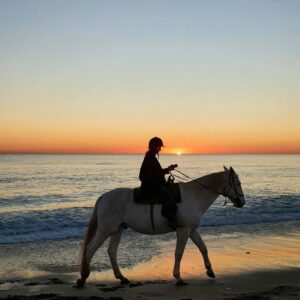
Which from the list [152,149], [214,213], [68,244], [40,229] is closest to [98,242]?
[152,149]

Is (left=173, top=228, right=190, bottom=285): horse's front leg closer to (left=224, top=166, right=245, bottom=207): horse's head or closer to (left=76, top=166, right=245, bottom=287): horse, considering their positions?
(left=76, top=166, right=245, bottom=287): horse

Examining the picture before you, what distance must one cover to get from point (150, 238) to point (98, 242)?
6.26m

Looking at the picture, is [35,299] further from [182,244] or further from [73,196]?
[73,196]

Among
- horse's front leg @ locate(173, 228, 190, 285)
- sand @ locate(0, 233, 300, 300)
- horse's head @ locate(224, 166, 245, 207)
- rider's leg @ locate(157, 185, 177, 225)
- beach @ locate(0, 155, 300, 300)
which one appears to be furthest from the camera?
horse's head @ locate(224, 166, 245, 207)

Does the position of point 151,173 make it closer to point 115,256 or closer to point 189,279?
point 115,256

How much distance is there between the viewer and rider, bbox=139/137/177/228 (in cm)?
834

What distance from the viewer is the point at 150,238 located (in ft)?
48.0

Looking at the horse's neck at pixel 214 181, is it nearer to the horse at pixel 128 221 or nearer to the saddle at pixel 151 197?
the horse at pixel 128 221

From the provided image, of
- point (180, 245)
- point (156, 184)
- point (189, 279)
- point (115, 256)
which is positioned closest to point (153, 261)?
point (189, 279)

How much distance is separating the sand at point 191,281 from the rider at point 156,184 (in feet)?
4.37

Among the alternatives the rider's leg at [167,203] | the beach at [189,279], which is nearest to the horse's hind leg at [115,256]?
the beach at [189,279]

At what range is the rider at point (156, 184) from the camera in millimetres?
8336

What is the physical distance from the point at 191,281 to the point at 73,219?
11.7 meters

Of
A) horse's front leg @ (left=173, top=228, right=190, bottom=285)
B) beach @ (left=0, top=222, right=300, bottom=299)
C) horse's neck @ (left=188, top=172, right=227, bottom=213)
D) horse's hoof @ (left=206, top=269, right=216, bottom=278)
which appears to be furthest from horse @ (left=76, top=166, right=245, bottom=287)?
horse's hoof @ (left=206, top=269, right=216, bottom=278)
